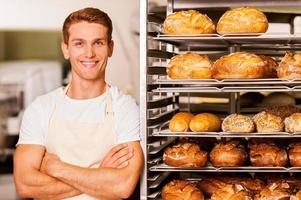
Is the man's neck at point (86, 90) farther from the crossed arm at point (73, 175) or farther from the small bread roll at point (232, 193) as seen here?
the small bread roll at point (232, 193)

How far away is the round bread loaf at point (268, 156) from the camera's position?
6.63ft

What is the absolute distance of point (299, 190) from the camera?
1.98m

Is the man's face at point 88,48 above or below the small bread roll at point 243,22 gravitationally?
below

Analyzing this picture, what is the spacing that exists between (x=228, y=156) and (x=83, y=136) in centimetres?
58

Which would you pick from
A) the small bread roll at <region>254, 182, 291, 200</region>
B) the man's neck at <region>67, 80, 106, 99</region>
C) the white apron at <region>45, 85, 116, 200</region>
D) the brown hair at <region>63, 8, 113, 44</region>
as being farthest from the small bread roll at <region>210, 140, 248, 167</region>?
the brown hair at <region>63, 8, 113, 44</region>

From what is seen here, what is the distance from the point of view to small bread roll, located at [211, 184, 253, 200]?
6.40ft

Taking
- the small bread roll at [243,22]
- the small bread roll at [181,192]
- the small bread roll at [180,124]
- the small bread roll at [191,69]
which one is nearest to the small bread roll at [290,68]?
the small bread roll at [243,22]

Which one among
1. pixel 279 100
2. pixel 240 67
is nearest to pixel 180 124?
pixel 240 67

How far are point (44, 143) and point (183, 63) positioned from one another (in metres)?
0.64

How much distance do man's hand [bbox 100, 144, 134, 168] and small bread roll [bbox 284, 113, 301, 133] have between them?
1.95 feet

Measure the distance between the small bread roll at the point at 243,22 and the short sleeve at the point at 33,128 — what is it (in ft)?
2.61

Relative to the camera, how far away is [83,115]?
2.11 meters

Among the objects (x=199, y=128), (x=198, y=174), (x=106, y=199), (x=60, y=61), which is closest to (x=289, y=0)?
(x=199, y=128)

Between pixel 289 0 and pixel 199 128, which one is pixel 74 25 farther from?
pixel 289 0
